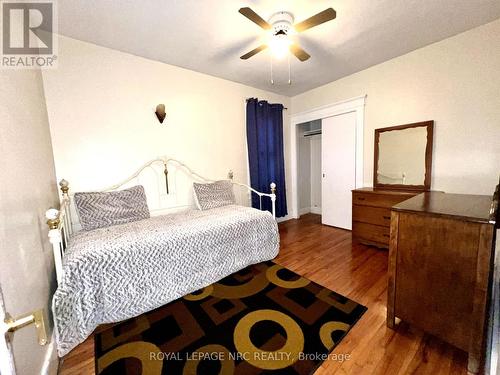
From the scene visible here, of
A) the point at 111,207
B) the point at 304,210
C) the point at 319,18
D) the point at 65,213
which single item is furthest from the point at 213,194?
the point at 304,210

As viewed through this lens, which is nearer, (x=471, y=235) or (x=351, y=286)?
(x=471, y=235)

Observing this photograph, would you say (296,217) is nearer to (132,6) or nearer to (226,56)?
(226,56)

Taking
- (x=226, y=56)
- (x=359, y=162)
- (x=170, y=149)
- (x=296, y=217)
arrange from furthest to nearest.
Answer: (x=296, y=217) < (x=359, y=162) < (x=170, y=149) < (x=226, y=56)

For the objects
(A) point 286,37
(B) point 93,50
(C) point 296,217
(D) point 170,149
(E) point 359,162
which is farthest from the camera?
(C) point 296,217

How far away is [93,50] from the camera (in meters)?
2.09

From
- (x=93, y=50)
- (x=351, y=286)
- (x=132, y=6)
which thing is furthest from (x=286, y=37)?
(x=351, y=286)

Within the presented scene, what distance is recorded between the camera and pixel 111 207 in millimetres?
2023

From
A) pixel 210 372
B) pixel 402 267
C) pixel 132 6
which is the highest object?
pixel 132 6

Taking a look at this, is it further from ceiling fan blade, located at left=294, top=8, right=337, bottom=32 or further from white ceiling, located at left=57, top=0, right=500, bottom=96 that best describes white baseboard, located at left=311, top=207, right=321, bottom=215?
ceiling fan blade, located at left=294, top=8, right=337, bottom=32

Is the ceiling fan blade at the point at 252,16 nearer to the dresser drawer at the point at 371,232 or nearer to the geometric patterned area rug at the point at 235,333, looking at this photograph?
the geometric patterned area rug at the point at 235,333

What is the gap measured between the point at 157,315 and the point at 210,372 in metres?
0.67

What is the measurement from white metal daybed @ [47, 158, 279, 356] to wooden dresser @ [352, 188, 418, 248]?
4.06ft
